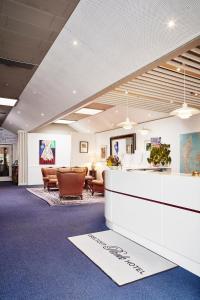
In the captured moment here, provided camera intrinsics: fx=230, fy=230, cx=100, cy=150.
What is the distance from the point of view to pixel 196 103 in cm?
690

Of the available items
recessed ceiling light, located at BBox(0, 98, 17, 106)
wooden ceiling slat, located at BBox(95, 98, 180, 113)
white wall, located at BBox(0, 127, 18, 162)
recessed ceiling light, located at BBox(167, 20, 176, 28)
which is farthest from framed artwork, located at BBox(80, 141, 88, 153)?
recessed ceiling light, located at BBox(167, 20, 176, 28)

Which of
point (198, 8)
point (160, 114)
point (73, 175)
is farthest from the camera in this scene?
point (160, 114)

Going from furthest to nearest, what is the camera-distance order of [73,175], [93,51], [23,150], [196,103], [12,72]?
[23,150], [73,175], [196,103], [12,72], [93,51]

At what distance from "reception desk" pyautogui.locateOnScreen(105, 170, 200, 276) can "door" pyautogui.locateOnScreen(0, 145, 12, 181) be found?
40.1 feet

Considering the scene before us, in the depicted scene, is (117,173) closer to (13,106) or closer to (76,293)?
(76,293)

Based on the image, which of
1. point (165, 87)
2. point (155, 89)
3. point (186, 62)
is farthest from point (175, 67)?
point (155, 89)

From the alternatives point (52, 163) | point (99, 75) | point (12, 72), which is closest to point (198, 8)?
point (99, 75)

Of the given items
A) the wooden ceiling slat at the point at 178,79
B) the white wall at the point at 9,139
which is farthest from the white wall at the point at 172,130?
the white wall at the point at 9,139

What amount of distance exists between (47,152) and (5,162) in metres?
3.96

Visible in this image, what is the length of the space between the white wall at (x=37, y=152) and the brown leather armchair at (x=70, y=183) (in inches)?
201

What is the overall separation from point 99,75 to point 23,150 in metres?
9.14

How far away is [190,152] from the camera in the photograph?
7.67m

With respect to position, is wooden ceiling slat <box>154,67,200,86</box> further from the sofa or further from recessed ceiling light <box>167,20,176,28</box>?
the sofa

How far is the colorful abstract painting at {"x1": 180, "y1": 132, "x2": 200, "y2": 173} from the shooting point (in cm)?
745
